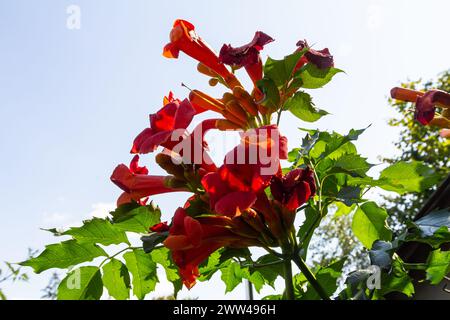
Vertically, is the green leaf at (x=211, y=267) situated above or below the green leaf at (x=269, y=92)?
below

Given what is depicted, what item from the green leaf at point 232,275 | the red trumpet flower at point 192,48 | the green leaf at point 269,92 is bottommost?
the green leaf at point 232,275

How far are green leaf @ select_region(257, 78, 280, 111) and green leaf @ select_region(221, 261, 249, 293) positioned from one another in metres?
0.75

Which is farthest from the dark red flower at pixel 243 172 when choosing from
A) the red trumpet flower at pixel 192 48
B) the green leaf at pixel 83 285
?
the green leaf at pixel 83 285

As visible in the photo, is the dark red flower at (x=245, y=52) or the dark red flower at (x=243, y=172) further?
the dark red flower at (x=245, y=52)

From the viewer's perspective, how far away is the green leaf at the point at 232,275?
1.91 meters

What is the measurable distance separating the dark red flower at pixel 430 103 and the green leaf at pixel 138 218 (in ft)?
2.74

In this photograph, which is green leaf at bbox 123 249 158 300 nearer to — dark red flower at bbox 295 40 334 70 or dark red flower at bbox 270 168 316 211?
dark red flower at bbox 270 168 316 211

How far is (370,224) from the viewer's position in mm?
1656

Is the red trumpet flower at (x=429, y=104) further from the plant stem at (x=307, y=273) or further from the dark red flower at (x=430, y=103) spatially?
the plant stem at (x=307, y=273)

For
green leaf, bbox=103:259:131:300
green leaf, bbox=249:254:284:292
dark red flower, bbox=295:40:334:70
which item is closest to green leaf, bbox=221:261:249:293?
green leaf, bbox=249:254:284:292

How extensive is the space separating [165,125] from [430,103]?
2.46 feet

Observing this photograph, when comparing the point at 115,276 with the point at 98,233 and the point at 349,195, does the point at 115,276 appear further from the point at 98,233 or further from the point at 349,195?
the point at 349,195

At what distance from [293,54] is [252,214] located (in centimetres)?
50

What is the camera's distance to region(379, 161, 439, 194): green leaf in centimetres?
157
